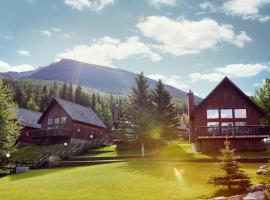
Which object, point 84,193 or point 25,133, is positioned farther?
point 25,133

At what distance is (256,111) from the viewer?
1740 inches

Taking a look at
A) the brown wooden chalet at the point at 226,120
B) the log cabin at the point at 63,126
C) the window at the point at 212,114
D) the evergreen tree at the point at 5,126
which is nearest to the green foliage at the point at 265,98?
the brown wooden chalet at the point at 226,120

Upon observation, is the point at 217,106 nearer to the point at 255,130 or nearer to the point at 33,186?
the point at 255,130

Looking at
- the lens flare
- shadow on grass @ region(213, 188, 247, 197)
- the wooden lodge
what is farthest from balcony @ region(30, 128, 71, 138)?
shadow on grass @ region(213, 188, 247, 197)

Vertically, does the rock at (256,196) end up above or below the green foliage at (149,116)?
below

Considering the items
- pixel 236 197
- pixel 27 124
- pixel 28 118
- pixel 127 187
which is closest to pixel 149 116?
pixel 127 187

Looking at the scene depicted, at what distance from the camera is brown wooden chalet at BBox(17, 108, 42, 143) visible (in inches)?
2581

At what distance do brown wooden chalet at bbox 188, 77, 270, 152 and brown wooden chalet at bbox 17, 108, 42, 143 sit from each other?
3475cm

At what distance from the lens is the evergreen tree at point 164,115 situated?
47.5 metres

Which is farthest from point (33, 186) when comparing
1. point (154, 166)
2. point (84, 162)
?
point (84, 162)

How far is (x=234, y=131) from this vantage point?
42000 millimetres

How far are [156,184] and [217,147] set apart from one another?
22323mm

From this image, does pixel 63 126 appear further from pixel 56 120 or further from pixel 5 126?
pixel 5 126

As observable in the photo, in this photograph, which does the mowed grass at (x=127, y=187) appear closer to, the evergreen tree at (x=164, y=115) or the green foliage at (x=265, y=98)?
the evergreen tree at (x=164, y=115)
